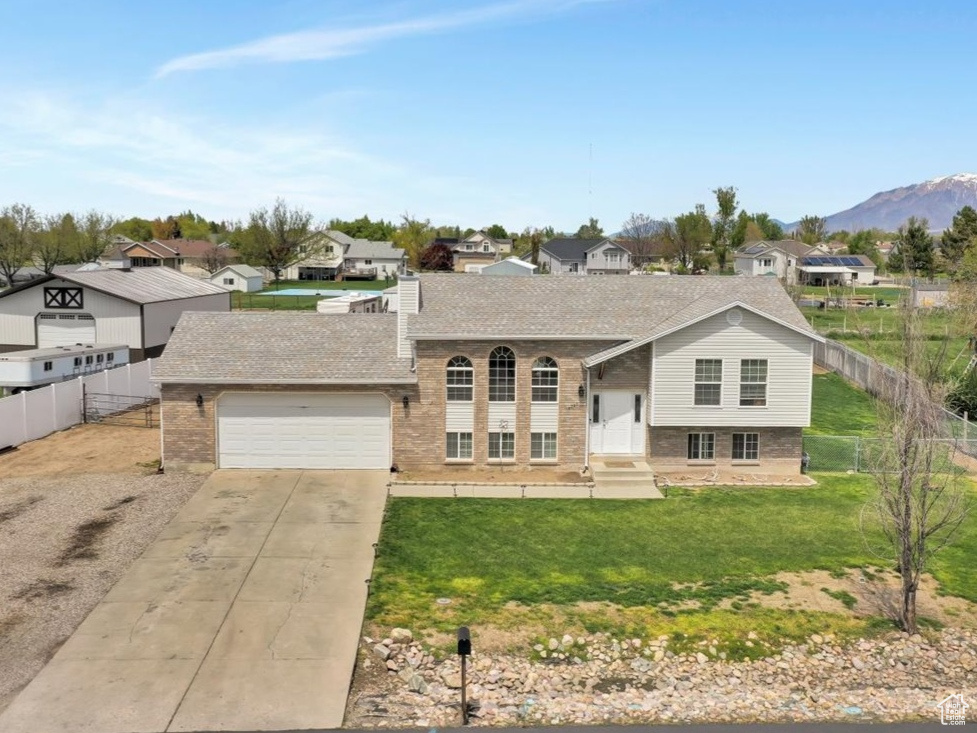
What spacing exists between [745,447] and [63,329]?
3450 centimetres

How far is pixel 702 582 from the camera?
59.5ft

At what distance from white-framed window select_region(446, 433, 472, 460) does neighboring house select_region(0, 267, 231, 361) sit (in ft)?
75.1

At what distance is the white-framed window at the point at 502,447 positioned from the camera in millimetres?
26516

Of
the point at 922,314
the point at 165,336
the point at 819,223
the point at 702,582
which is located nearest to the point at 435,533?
the point at 702,582

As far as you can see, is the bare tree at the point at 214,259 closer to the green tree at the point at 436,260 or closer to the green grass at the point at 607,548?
the green tree at the point at 436,260

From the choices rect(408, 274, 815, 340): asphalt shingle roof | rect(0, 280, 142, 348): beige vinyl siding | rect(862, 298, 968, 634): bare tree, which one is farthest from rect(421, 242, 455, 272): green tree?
rect(862, 298, 968, 634): bare tree

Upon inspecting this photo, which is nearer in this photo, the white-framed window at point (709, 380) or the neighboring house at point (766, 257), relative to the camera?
the white-framed window at point (709, 380)

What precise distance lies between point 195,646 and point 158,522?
7.32 meters

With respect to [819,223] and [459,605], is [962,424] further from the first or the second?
[819,223]

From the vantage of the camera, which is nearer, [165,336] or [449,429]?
[449,429]

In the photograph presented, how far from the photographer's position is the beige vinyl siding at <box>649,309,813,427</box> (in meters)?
25.5

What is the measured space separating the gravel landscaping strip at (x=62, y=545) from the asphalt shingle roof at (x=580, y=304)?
8.94 meters

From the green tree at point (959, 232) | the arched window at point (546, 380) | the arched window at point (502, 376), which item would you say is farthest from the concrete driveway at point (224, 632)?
the green tree at point (959, 232)

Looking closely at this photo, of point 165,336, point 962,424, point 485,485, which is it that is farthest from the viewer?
point 165,336
